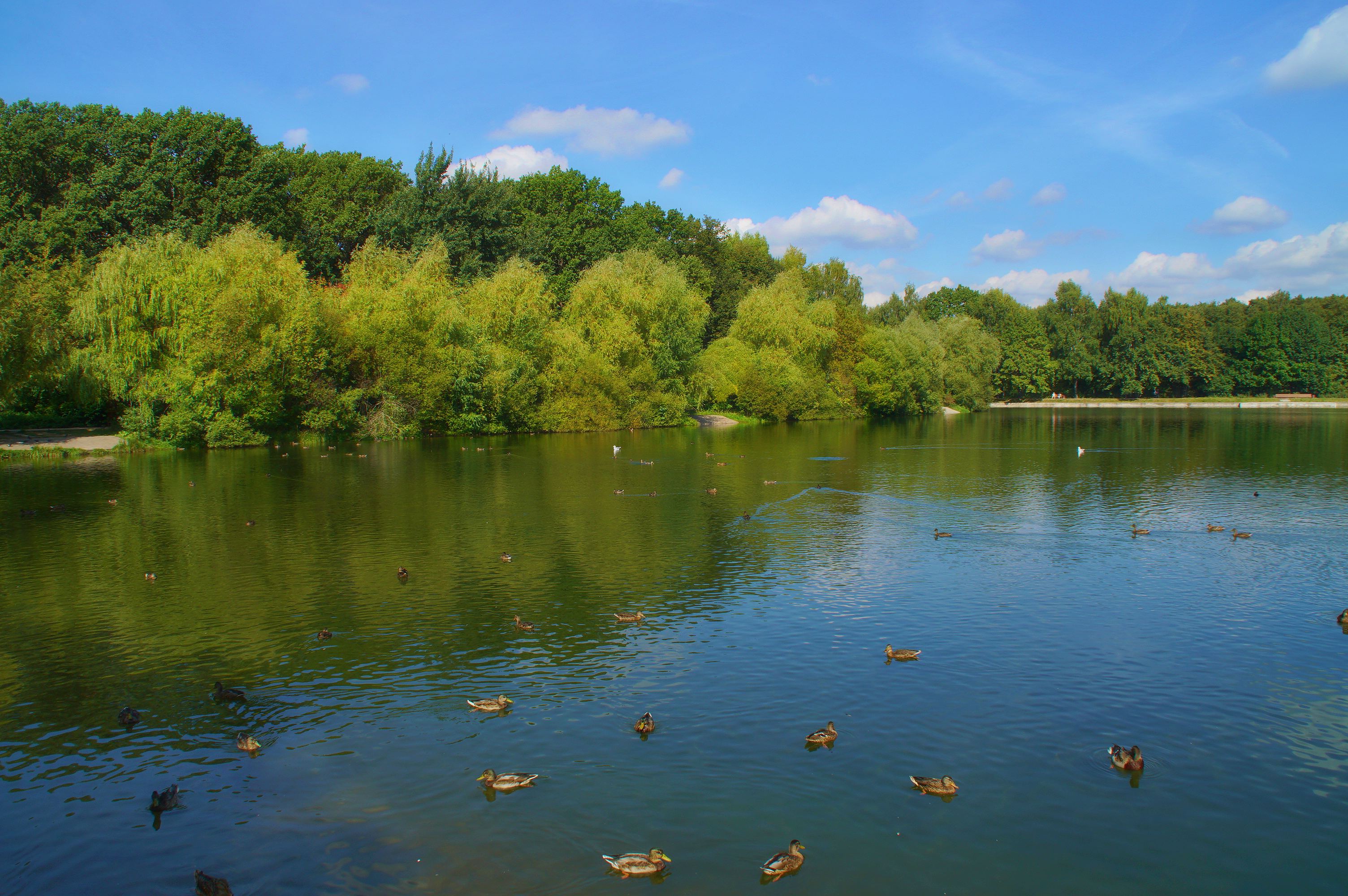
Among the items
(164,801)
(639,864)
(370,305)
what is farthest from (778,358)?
(639,864)

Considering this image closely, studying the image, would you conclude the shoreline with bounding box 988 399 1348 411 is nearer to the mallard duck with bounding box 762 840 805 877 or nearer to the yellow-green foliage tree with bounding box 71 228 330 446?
the yellow-green foliage tree with bounding box 71 228 330 446

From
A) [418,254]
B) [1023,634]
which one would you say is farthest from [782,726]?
[418,254]

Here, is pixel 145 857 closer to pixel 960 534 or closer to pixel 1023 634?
pixel 1023 634

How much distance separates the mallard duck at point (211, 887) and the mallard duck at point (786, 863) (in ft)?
19.0

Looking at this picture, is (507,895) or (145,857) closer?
(507,895)

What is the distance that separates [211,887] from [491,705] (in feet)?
17.4

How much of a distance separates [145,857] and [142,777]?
2202 millimetres

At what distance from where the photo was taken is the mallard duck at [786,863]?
9492 mm

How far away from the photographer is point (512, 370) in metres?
69.2

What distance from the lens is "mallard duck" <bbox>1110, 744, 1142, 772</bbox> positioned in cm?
1195

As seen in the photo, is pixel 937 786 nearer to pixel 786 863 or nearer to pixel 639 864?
pixel 786 863

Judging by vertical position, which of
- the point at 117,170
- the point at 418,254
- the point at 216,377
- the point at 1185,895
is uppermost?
the point at 117,170

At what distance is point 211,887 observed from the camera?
9109 millimetres

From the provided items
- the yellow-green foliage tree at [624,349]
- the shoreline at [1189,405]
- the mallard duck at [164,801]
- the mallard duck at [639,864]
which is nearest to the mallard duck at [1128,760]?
the mallard duck at [639,864]
